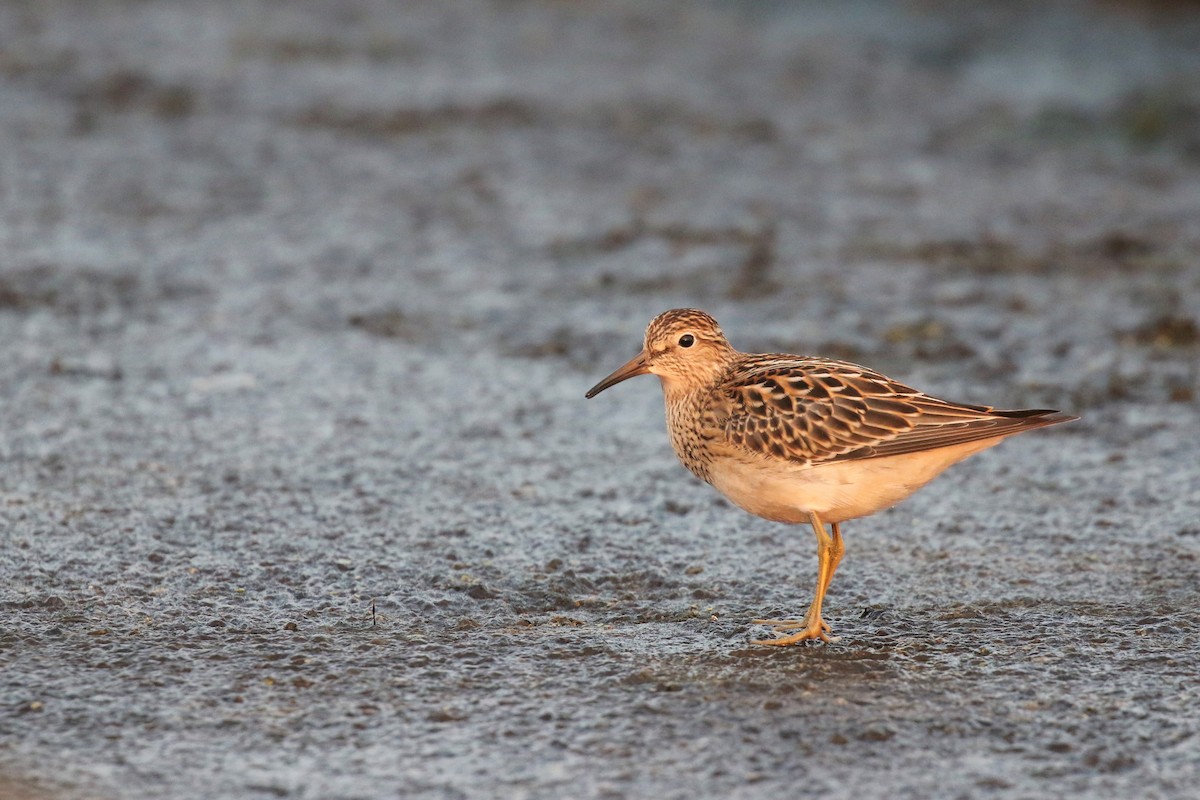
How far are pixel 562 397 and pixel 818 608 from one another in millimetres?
2574

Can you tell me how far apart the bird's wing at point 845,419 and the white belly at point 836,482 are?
4 centimetres

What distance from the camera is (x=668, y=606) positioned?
550 centimetres

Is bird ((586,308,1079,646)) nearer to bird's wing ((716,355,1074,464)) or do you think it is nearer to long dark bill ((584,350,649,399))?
bird's wing ((716,355,1074,464))

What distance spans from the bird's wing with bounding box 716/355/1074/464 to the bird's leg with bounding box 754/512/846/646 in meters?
0.27

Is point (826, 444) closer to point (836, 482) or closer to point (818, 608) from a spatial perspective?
point (836, 482)

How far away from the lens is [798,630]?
530cm

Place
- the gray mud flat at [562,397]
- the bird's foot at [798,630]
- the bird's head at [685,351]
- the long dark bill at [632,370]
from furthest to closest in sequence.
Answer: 1. the long dark bill at [632,370]
2. the bird's head at [685,351]
3. the bird's foot at [798,630]
4. the gray mud flat at [562,397]

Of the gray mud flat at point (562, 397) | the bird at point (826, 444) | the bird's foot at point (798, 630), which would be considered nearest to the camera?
the gray mud flat at point (562, 397)

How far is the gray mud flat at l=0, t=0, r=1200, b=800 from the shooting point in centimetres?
459

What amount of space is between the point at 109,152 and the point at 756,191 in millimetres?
4627

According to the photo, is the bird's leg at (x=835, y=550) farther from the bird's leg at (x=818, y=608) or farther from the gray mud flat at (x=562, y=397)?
the gray mud flat at (x=562, y=397)

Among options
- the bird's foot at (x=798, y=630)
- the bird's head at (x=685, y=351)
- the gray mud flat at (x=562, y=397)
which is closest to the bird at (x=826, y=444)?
the bird's foot at (x=798, y=630)

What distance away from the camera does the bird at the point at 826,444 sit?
17.5 feet

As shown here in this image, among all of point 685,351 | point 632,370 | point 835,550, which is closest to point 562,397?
point 632,370
